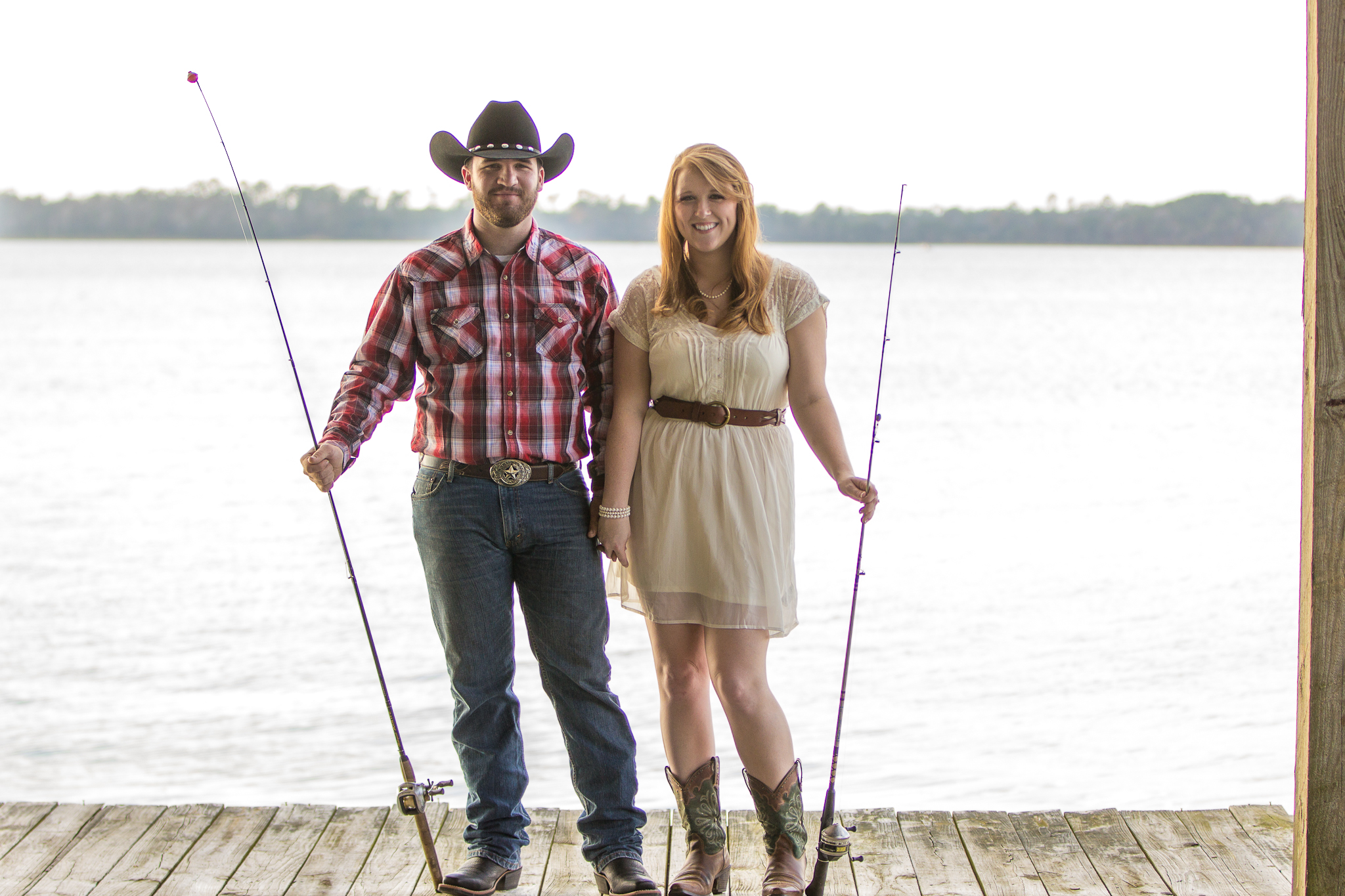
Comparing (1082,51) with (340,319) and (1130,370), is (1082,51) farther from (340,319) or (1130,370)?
(340,319)

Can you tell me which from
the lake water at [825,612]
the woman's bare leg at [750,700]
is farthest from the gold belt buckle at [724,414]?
the lake water at [825,612]

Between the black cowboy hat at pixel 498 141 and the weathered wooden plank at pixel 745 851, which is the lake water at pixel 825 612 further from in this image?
the black cowboy hat at pixel 498 141

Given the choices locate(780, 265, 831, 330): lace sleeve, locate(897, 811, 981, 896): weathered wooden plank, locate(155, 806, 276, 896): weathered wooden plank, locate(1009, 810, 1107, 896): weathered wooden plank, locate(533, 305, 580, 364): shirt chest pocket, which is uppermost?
locate(780, 265, 831, 330): lace sleeve

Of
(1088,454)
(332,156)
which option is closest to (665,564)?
(1088,454)

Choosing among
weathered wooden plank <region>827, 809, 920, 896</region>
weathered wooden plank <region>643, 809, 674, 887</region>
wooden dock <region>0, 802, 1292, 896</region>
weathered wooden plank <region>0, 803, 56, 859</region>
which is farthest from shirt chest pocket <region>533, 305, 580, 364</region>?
weathered wooden plank <region>0, 803, 56, 859</region>

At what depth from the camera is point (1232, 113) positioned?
41.7m

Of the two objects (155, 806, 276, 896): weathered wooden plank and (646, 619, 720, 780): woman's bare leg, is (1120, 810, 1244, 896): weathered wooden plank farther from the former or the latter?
(155, 806, 276, 896): weathered wooden plank

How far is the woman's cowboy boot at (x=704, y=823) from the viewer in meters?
2.75

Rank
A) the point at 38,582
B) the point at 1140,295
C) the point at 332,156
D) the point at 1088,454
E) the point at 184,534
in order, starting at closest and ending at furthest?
1. the point at 38,582
2. the point at 184,534
3. the point at 1088,454
4. the point at 332,156
5. the point at 1140,295

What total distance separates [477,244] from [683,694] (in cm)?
104

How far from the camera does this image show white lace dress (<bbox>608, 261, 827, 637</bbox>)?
2.65 metres

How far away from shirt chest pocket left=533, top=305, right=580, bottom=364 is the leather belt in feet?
0.74

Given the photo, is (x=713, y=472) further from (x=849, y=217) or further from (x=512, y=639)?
(x=849, y=217)

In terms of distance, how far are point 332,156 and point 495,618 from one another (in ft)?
128
